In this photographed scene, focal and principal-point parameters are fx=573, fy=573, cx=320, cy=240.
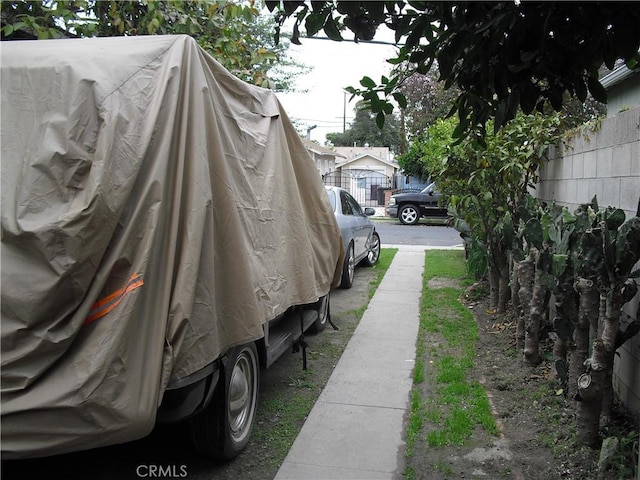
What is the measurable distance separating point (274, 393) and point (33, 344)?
2.77 meters

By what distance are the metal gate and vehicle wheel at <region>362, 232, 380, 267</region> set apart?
2693cm

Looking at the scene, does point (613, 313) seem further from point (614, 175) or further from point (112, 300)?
point (112, 300)

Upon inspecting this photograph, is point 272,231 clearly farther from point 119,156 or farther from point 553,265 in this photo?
point 553,265

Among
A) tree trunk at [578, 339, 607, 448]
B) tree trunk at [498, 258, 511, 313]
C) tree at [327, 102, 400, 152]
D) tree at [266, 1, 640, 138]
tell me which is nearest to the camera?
tree at [266, 1, 640, 138]

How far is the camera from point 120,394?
103 inches

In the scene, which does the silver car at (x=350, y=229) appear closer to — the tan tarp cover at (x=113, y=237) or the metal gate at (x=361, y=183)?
the tan tarp cover at (x=113, y=237)

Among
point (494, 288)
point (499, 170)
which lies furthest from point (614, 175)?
point (494, 288)

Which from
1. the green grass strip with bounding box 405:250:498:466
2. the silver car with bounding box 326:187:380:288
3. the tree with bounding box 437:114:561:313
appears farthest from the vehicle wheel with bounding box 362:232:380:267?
the tree with bounding box 437:114:561:313

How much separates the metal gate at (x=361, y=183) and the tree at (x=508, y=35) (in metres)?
36.3

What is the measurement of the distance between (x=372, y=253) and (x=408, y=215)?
11.2m

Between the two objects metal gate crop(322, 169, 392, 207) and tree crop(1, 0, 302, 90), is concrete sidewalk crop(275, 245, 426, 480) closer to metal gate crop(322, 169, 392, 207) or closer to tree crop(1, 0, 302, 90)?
tree crop(1, 0, 302, 90)

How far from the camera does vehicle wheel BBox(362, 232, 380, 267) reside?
38.1 feet

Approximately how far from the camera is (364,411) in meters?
4.62

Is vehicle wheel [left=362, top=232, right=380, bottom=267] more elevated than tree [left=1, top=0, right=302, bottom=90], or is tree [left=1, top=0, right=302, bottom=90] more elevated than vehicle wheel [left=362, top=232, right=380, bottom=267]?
tree [left=1, top=0, right=302, bottom=90]
